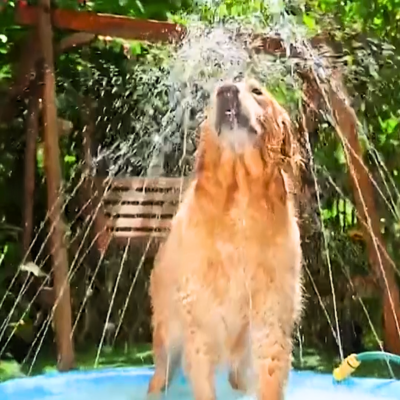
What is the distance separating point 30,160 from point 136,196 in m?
0.50

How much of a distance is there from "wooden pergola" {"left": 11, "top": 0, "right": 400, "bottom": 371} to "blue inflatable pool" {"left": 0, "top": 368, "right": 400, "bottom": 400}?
848 millimetres

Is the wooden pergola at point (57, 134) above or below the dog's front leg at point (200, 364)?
above

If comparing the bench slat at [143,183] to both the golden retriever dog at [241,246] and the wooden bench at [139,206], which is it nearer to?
the wooden bench at [139,206]

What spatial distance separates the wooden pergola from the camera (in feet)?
10.9

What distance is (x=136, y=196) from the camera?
3.75m

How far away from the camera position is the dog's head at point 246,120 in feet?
6.21

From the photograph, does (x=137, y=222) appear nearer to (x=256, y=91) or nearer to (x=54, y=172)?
(x=54, y=172)

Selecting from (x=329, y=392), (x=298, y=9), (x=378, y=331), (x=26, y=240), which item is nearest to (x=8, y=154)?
(x=26, y=240)

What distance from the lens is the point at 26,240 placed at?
386 centimetres

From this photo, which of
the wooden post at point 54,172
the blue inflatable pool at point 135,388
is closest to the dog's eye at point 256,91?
the blue inflatable pool at point 135,388

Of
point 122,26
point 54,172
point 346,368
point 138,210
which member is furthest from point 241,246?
point 138,210

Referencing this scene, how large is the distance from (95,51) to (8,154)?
65 centimetres

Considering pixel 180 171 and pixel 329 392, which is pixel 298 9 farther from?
pixel 329 392

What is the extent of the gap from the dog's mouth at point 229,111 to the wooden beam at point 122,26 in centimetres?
142
